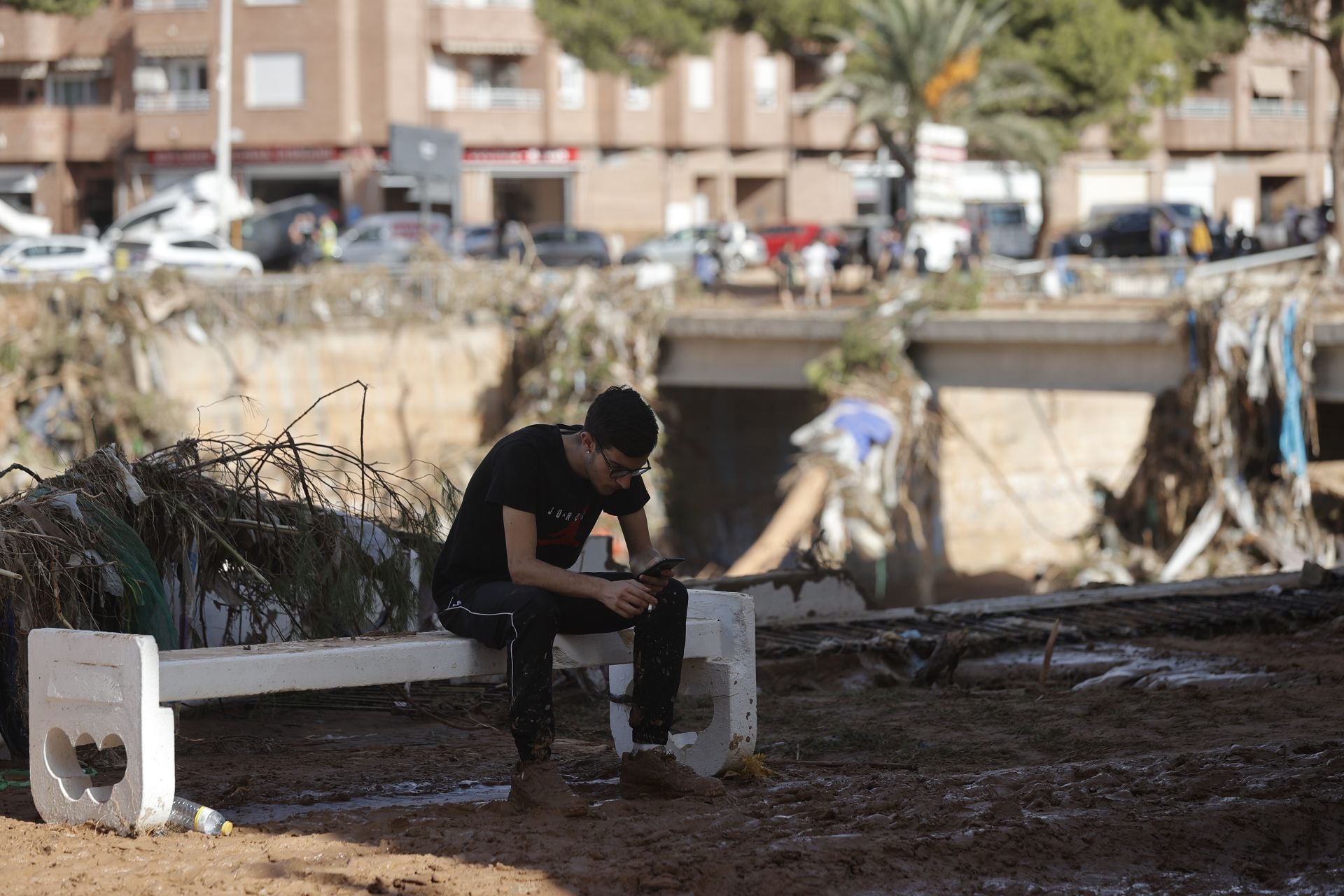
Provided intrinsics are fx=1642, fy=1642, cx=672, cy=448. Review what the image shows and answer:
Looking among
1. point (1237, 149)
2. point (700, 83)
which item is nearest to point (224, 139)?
point (700, 83)

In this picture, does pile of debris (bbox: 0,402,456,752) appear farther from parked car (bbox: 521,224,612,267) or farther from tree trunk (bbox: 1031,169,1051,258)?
parked car (bbox: 521,224,612,267)

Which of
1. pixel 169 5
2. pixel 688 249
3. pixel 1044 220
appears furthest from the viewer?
pixel 169 5

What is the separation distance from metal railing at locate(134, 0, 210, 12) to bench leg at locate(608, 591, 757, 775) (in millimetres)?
48137

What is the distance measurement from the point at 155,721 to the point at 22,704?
135 cm

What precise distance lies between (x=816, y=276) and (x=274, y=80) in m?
25.9

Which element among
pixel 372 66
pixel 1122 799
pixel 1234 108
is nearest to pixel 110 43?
pixel 372 66

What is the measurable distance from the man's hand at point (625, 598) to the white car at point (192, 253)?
92.8ft

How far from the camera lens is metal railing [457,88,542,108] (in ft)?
165

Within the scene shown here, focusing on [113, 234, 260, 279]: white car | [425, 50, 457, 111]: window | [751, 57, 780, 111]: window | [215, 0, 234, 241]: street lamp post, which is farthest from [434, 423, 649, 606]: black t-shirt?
[751, 57, 780, 111]: window

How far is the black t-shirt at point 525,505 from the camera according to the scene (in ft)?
15.7

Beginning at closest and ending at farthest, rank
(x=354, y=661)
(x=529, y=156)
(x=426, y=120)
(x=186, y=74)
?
1. (x=354, y=661)
2. (x=426, y=120)
3. (x=186, y=74)
4. (x=529, y=156)

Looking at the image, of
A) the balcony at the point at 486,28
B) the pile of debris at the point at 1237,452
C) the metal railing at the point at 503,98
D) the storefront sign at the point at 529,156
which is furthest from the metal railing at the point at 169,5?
the pile of debris at the point at 1237,452

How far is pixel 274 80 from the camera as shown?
48406mm

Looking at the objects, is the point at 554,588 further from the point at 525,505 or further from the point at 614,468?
the point at 614,468
